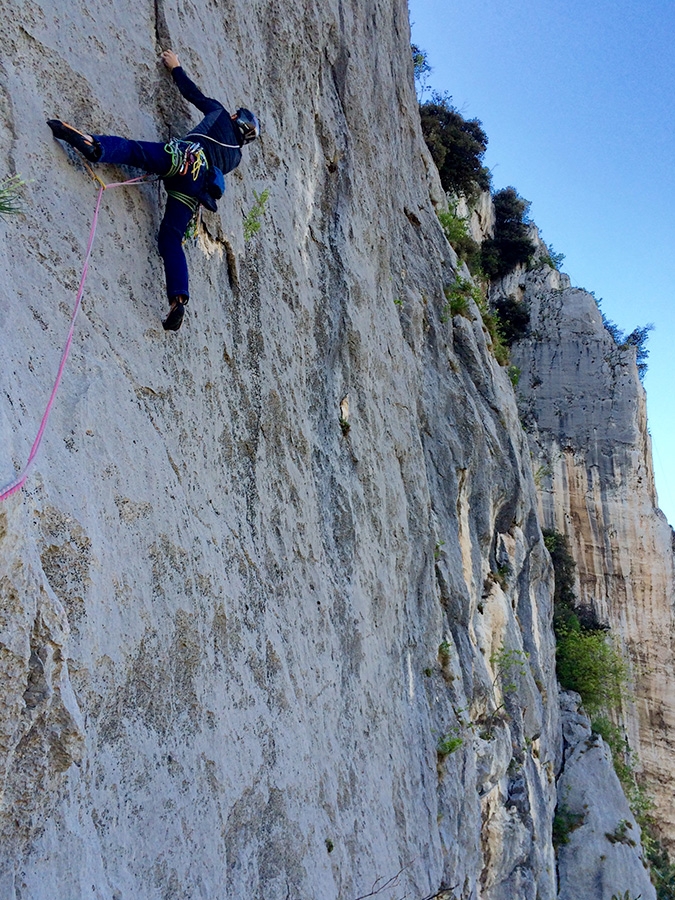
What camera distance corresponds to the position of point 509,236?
88.5ft

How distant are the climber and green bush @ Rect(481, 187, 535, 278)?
2263cm

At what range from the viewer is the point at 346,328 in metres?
7.89

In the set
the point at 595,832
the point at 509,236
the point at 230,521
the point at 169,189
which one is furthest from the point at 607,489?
the point at 169,189

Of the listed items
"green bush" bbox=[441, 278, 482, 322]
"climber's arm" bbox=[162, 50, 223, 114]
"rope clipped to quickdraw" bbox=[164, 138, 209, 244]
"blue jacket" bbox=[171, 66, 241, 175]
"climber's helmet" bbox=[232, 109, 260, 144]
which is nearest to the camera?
"rope clipped to quickdraw" bbox=[164, 138, 209, 244]

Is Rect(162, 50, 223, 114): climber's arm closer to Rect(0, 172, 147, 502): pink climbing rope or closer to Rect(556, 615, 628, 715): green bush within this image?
Rect(0, 172, 147, 502): pink climbing rope

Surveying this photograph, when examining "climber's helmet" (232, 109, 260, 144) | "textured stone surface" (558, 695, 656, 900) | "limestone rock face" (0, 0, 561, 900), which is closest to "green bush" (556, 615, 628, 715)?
"textured stone surface" (558, 695, 656, 900)

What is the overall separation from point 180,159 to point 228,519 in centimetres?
231

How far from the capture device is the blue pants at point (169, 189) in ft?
13.3

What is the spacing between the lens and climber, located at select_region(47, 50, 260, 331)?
3938mm

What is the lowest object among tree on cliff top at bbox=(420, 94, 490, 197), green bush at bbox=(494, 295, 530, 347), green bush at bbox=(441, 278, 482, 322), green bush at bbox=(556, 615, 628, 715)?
green bush at bbox=(556, 615, 628, 715)

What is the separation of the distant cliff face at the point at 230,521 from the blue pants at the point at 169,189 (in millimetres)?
144

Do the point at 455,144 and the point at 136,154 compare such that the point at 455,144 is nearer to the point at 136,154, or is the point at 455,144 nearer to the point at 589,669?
the point at 589,669

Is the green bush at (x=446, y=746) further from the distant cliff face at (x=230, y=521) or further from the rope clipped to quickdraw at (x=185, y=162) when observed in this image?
the rope clipped to quickdraw at (x=185, y=162)

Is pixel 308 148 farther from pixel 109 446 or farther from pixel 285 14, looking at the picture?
pixel 109 446
